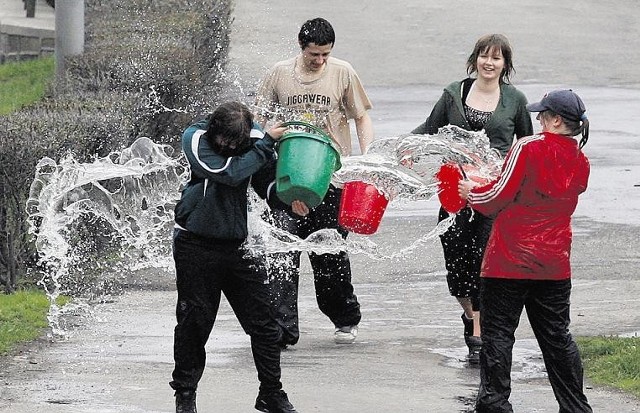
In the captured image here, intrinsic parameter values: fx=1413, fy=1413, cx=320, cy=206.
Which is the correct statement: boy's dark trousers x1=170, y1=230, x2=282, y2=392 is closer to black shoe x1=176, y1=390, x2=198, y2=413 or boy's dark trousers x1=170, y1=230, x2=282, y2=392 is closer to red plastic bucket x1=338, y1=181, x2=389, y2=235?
black shoe x1=176, y1=390, x2=198, y2=413

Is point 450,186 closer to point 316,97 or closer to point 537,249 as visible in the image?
point 537,249

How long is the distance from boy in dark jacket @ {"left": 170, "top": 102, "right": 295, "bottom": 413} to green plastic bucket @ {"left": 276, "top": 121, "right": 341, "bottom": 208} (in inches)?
2.6

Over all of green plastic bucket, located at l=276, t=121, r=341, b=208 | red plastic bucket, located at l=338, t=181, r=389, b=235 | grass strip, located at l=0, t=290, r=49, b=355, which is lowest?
grass strip, located at l=0, t=290, r=49, b=355

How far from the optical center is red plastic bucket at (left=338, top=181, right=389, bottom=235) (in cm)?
716

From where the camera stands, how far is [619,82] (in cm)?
1778

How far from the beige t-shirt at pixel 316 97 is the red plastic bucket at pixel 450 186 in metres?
1.07

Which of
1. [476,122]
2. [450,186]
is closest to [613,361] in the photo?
[450,186]

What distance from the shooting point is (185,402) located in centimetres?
629

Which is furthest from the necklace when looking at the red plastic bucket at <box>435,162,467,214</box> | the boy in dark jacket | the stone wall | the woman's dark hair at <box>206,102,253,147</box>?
the stone wall

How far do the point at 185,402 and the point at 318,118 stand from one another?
2.13 metres

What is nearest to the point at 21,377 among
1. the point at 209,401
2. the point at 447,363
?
the point at 209,401

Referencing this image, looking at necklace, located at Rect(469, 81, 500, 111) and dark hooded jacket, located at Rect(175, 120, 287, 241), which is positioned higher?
necklace, located at Rect(469, 81, 500, 111)

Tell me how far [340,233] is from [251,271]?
1556 mm

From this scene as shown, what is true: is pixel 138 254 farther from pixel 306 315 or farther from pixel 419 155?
pixel 419 155
